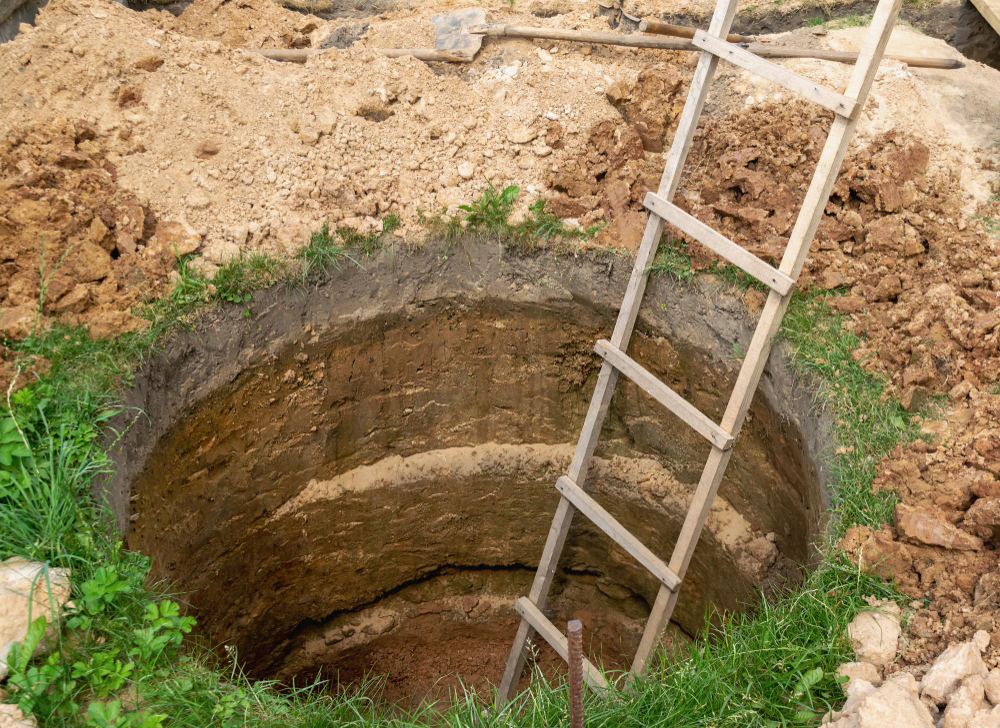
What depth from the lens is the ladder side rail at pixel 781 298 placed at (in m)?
2.80

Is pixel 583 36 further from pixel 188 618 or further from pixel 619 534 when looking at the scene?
pixel 188 618

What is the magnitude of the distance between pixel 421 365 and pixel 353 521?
1027 mm

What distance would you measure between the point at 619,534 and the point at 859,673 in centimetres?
137

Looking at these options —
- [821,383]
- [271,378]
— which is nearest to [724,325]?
[821,383]

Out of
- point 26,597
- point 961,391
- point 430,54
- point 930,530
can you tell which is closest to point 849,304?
point 961,391

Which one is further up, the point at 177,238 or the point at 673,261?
the point at 673,261

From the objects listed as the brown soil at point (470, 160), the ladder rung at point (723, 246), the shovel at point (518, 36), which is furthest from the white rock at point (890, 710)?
the shovel at point (518, 36)

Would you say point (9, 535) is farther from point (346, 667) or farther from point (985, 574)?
point (985, 574)

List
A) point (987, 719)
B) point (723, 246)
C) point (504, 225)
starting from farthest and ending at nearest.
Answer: point (504, 225) < point (723, 246) < point (987, 719)

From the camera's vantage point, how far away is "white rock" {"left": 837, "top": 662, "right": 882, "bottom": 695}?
7.53 ft

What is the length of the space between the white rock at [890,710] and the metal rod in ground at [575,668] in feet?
2.93

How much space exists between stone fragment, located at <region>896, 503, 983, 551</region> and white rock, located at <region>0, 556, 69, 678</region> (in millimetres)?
2763

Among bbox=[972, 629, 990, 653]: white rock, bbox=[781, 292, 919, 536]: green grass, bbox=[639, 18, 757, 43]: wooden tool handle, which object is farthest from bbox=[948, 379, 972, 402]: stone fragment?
bbox=[639, 18, 757, 43]: wooden tool handle

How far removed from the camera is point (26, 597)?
246 cm
